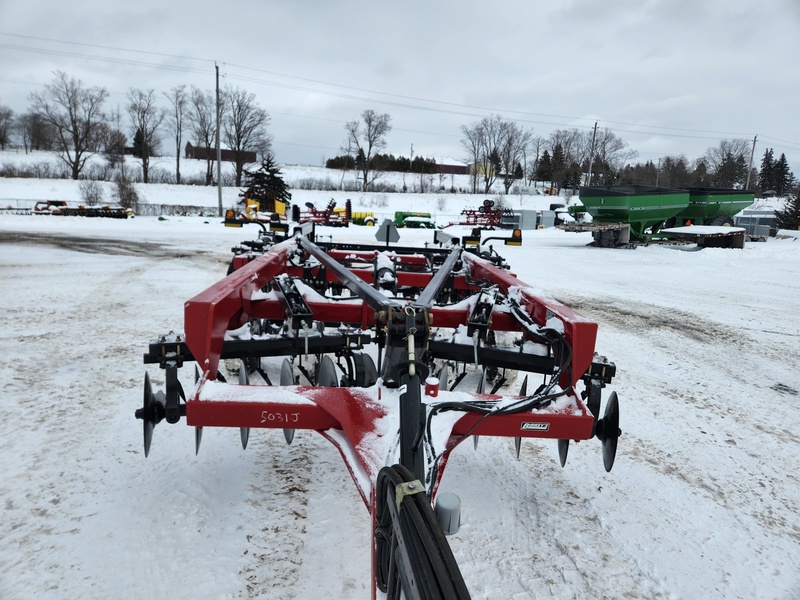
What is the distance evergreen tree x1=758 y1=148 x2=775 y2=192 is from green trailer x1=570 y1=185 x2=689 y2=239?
237 feet

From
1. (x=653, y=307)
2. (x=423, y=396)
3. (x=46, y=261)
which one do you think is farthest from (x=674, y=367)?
(x=46, y=261)

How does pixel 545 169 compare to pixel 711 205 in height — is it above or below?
above

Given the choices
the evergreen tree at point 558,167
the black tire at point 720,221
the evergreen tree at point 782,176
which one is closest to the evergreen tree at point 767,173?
the evergreen tree at point 782,176

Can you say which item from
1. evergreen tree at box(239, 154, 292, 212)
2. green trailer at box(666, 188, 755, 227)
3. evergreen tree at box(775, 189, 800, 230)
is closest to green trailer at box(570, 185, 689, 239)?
green trailer at box(666, 188, 755, 227)

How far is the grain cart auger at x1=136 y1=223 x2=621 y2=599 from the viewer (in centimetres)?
128

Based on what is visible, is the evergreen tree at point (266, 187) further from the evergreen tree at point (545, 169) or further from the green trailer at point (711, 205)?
the evergreen tree at point (545, 169)

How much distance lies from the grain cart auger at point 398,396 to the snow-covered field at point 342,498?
0.34 metres

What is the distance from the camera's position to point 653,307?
7688 millimetres

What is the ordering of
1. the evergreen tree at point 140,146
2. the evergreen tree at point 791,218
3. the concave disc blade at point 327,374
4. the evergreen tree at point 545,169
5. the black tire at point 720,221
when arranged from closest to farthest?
the concave disc blade at point 327,374
the black tire at point 720,221
the evergreen tree at point 791,218
the evergreen tree at point 140,146
the evergreen tree at point 545,169

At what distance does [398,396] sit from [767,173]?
9503 centimetres

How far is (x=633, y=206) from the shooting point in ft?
55.1

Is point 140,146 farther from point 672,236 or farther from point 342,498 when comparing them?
point 342,498

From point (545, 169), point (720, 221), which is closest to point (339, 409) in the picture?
point (720, 221)

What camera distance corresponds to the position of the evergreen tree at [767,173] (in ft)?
247
